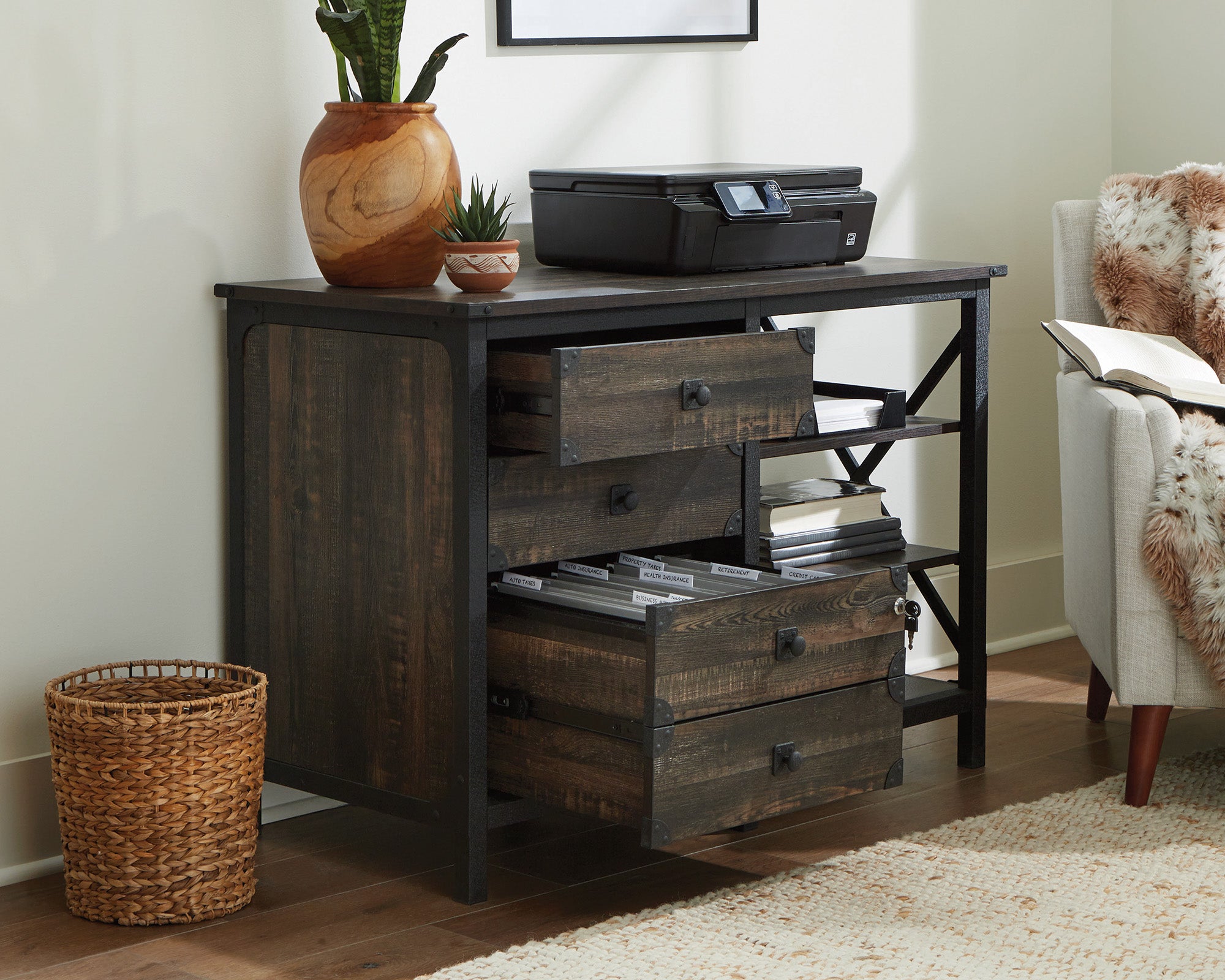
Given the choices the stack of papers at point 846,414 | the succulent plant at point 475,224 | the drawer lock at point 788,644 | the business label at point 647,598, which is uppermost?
the succulent plant at point 475,224

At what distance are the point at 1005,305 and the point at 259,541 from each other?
5.68 feet

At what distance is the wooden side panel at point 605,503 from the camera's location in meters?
1.98

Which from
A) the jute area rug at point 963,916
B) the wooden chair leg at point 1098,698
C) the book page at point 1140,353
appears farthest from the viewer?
the wooden chair leg at point 1098,698

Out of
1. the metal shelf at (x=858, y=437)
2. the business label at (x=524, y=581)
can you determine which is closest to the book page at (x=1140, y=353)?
the metal shelf at (x=858, y=437)

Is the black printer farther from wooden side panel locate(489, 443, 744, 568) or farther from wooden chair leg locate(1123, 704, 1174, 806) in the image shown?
wooden chair leg locate(1123, 704, 1174, 806)

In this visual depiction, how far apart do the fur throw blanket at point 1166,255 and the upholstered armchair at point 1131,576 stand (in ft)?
0.87

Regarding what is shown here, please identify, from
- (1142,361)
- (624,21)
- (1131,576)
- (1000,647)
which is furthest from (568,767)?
(1000,647)

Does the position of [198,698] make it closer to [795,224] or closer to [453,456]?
[453,456]

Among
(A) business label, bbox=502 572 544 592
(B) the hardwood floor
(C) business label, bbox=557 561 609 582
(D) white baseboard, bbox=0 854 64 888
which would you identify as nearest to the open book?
(B) the hardwood floor

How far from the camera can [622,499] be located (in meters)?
2.11

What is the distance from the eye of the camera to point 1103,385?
245cm

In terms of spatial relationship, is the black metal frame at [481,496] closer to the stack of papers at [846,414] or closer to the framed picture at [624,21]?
the stack of papers at [846,414]

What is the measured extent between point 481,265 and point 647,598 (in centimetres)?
46

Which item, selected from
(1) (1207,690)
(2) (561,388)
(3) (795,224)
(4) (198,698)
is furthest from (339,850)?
(1) (1207,690)
